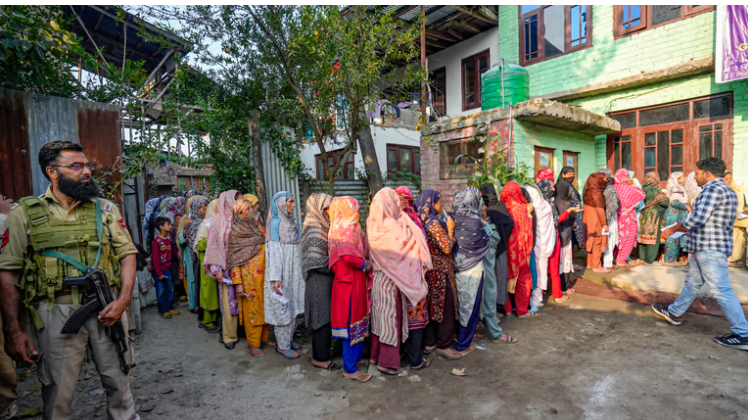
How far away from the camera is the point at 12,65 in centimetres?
361

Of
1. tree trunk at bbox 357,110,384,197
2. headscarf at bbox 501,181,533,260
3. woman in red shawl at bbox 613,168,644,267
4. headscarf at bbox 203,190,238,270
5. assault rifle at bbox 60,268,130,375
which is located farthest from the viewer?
tree trunk at bbox 357,110,384,197

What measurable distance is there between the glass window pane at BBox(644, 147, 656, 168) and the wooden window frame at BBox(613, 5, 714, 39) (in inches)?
101

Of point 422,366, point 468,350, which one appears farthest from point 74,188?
point 468,350

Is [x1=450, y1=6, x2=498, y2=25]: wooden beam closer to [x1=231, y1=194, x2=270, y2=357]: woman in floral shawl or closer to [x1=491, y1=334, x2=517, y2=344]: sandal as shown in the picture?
[x1=231, y1=194, x2=270, y2=357]: woman in floral shawl

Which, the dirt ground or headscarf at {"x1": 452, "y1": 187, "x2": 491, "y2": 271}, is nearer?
the dirt ground

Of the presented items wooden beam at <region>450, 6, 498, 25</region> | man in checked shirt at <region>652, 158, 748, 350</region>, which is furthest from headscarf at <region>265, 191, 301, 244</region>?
wooden beam at <region>450, 6, 498, 25</region>

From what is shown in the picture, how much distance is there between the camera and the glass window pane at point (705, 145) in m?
7.17

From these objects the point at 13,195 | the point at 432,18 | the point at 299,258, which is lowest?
the point at 299,258

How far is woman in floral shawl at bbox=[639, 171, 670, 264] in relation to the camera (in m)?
6.33

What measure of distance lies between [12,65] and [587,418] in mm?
5922

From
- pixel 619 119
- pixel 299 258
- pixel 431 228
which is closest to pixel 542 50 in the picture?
pixel 619 119

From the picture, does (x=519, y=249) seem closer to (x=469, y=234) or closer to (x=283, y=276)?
(x=469, y=234)

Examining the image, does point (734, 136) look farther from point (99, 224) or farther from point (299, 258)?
point (99, 224)

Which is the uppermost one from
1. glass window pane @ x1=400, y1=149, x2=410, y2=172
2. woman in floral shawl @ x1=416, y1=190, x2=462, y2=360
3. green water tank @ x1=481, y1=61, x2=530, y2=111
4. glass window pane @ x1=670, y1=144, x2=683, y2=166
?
green water tank @ x1=481, y1=61, x2=530, y2=111
